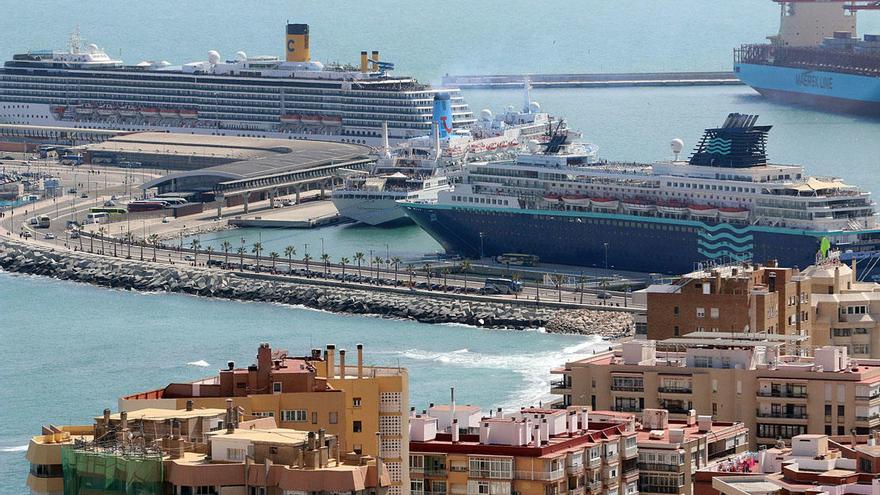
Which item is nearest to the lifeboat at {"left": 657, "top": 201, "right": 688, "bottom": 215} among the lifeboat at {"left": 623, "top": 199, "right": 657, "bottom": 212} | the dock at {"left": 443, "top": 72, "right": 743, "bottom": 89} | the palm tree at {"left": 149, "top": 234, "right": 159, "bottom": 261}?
the lifeboat at {"left": 623, "top": 199, "right": 657, "bottom": 212}

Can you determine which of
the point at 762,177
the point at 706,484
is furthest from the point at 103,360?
the point at 706,484

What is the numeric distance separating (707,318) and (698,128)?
266ft

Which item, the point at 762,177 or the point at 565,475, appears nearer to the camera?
the point at 565,475

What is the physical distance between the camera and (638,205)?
7662 cm

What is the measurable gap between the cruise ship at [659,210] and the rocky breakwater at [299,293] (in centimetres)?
620

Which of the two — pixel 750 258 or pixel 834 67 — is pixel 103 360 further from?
pixel 834 67

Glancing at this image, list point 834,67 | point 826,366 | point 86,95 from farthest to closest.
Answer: point 834,67, point 86,95, point 826,366

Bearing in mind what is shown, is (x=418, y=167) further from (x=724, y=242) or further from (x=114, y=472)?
(x=114, y=472)

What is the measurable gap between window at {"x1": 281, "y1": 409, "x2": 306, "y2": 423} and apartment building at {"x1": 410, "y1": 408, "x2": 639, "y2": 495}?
2571mm

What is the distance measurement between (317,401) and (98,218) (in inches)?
2367

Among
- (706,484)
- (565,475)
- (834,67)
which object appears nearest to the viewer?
(706,484)

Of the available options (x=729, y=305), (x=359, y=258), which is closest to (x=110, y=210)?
(x=359, y=258)

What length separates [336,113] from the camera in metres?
112

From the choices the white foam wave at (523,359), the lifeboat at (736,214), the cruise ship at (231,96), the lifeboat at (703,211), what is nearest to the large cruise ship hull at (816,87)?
the cruise ship at (231,96)
